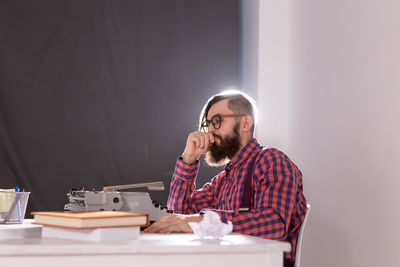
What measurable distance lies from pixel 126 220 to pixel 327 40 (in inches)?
65.0

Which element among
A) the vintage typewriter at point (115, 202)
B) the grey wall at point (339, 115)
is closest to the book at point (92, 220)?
the vintage typewriter at point (115, 202)

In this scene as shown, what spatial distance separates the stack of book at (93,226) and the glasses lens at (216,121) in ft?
3.29

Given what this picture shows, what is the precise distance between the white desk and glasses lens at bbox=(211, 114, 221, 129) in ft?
3.43

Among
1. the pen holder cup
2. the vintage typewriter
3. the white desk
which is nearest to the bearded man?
the vintage typewriter

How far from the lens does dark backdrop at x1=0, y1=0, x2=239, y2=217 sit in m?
2.92

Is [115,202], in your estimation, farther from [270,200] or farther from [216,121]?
[216,121]

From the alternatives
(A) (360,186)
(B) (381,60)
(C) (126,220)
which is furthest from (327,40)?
(C) (126,220)

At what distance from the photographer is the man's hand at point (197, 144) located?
2029mm

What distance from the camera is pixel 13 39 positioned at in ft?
9.65

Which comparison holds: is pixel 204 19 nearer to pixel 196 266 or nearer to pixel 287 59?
pixel 287 59

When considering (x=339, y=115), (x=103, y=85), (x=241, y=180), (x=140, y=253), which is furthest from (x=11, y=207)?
(x=103, y=85)

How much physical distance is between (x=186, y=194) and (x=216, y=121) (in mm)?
363

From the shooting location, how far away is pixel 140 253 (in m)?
0.97

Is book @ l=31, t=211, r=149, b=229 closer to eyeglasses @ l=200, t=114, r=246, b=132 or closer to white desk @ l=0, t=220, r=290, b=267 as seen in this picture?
white desk @ l=0, t=220, r=290, b=267
